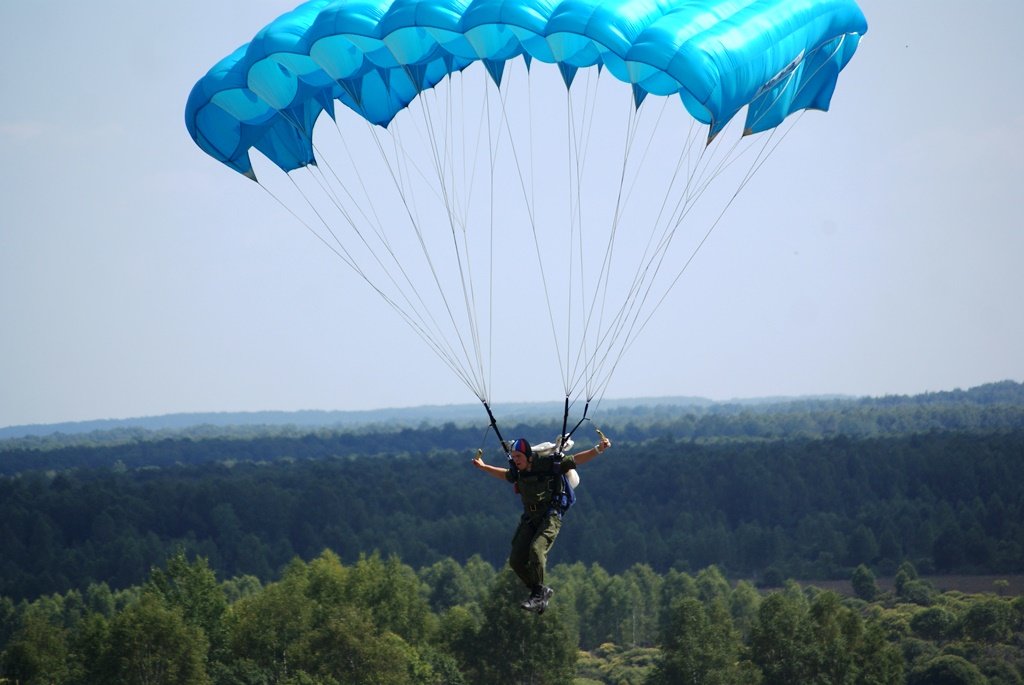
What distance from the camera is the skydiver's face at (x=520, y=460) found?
2056 centimetres

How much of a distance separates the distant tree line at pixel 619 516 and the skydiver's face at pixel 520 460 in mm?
85796

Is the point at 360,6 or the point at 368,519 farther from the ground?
the point at 360,6

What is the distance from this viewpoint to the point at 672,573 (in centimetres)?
8681

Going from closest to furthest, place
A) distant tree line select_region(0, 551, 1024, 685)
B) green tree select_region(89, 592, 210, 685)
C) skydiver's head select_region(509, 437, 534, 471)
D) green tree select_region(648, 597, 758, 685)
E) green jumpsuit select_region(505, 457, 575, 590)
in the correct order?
skydiver's head select_region(509, 437, 534, 471) → green jumpsuit select_region(505, 457, 575, 590) → green tree select_region(89, 592, 210, 685) → distant tree line select_region(0, 551, 1024, 685) → green tree select_region(648, 597, 758, 685)

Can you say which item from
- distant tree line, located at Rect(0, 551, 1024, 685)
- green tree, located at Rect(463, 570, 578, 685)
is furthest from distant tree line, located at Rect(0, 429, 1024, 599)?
green tree, located at Rect(463, 570, 578, 685)

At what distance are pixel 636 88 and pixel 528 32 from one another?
1836 mm

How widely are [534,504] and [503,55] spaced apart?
7045 millimetres

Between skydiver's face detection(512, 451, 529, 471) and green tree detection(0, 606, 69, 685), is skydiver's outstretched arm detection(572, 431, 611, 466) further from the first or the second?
green tree detection(0, 606, 69, 685)

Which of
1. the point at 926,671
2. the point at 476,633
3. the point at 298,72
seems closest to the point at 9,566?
the point at 476,633

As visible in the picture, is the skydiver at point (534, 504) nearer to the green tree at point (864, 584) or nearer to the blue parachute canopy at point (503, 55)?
the blue parachute canopy at point (503, 55)

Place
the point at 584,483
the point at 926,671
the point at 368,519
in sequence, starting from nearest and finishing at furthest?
the point at 926,671 < the point at 368,519 < the point at 584,483

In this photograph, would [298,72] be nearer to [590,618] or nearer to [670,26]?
[670,26]

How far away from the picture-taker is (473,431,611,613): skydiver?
20609 millimetres

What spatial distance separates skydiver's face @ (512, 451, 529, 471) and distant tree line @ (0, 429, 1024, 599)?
85796 millimetres
